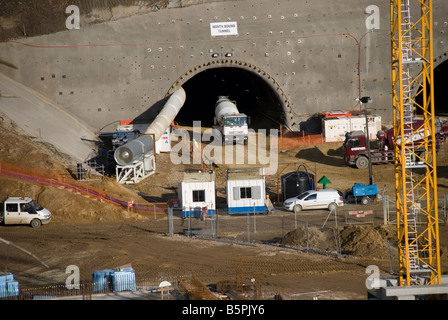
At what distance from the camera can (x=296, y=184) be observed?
38.0 metres

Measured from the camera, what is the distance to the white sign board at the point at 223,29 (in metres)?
55.8

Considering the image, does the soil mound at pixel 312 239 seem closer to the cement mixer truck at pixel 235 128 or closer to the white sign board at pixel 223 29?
the cement mixer truck at pixel 235 128

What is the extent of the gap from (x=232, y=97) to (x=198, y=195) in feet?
123

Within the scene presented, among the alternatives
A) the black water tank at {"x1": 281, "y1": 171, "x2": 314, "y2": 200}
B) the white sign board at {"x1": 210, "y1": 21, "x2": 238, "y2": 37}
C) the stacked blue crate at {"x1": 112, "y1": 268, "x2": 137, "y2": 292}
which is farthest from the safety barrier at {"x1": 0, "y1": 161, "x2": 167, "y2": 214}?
the white sign board at {"x1": 210, "y1": 21, "x2": 238, "y2": 37}

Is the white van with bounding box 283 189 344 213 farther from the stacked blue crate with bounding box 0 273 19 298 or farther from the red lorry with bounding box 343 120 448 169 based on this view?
the stacked blue crate with bounding box 0 273 19 298

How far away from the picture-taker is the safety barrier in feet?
121

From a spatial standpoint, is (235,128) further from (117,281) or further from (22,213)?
(117,281)

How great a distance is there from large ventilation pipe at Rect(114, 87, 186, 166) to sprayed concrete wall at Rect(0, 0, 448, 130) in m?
4.14

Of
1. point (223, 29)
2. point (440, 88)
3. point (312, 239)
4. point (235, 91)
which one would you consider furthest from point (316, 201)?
point (440, 88)

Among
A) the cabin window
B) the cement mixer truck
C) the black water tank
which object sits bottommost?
the cabin window

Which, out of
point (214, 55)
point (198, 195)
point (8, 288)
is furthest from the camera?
point (214, 55)

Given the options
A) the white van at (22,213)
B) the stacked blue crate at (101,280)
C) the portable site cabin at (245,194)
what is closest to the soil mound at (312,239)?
the portable site cabin at (245,194)

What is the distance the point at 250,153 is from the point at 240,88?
71.1 ft
